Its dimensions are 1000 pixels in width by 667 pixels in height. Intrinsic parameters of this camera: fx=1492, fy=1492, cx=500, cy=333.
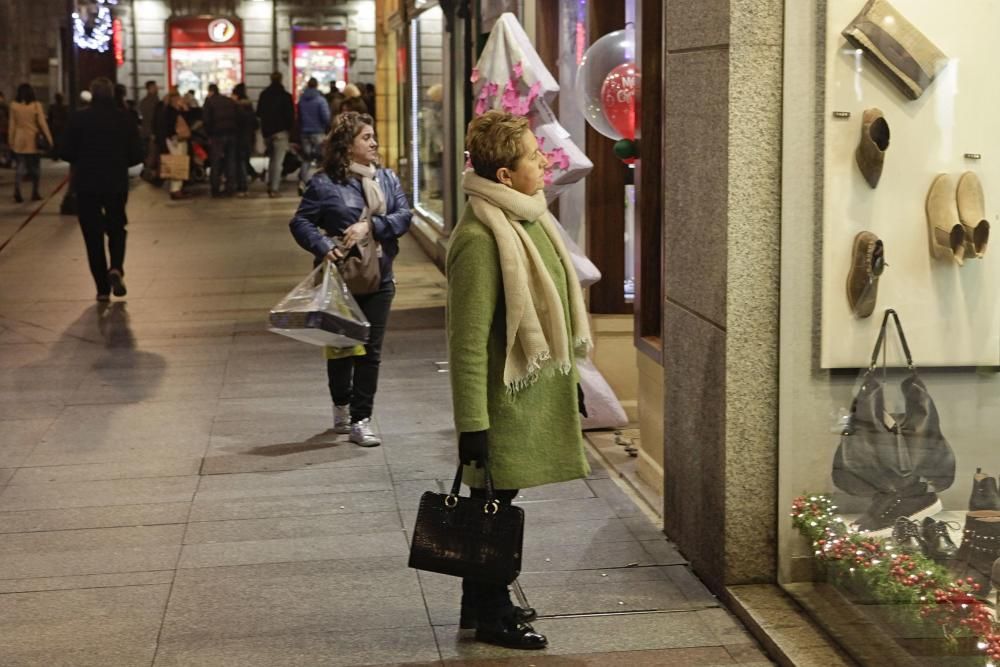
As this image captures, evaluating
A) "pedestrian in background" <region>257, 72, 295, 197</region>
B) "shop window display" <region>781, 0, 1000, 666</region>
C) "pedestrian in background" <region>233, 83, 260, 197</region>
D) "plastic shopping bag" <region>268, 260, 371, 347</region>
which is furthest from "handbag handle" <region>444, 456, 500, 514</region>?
"pedestrian in background" <region>257, 72, 295, 197</region>

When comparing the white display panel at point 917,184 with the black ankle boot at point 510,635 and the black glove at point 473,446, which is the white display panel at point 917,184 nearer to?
the black glove at point 473,446

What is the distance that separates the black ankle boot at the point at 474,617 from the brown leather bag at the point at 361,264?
3102 millimetres

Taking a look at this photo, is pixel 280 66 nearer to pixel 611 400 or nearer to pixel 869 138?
pixel 611 400

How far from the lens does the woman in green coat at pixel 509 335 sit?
15.4ft

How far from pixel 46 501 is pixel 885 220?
13.4 ft

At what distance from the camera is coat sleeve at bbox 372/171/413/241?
7855 mm

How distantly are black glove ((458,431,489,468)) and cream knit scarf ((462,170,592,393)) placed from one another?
0.67 ft

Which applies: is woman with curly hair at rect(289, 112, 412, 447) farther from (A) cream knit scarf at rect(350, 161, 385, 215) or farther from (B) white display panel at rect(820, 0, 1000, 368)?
(B) white display panel at rect(820, 0, 1000, 368)

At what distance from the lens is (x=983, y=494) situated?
4.08 meters

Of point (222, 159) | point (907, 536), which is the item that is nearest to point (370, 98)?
point (222, 159)

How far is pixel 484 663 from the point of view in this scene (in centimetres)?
481

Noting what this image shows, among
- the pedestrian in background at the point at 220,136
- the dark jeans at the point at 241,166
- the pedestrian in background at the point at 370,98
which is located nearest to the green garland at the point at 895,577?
the pedestrian in background at the point at 220,136

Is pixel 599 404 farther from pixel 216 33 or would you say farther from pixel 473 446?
pixel 216 33

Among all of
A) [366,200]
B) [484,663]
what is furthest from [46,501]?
[484,663]
